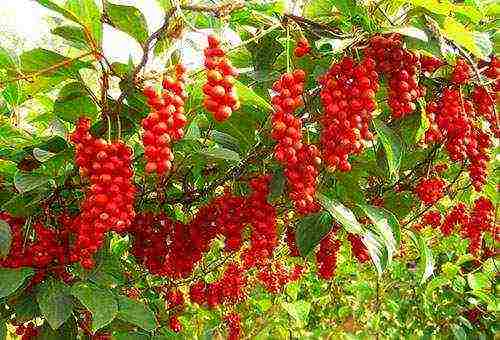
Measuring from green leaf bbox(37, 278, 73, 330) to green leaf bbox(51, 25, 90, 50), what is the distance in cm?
65

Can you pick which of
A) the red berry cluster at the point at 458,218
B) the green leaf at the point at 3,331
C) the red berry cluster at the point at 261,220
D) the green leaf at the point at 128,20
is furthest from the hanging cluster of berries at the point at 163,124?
the red berry cluster at the point at 458,218

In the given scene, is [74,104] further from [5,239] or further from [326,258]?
[326,258]

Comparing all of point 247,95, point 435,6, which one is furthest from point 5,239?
point 435,6

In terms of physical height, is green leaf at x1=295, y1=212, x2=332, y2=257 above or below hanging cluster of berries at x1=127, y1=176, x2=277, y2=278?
above

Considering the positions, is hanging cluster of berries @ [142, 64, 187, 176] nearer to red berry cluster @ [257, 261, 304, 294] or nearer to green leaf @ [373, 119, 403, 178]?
green leaf @ [373, 119, 403, 178]

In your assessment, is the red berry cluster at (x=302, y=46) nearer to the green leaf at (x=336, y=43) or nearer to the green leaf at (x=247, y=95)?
the green leaf at (x=336, y=43)

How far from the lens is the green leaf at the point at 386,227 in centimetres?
161

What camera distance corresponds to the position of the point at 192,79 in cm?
151

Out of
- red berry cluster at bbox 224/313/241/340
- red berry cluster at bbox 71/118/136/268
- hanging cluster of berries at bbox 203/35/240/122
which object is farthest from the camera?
red berry cluster at bbox 224/313/241/340

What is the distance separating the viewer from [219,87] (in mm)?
1176

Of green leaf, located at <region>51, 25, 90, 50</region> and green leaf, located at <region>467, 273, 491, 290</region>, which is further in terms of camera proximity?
green leaf, located at <region>467, 273, 491, 290</region>

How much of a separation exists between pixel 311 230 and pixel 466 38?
694 millimetres

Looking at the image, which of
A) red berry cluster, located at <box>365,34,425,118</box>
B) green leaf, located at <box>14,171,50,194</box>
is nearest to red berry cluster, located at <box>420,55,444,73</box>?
red berry cluster, located at <box>365,34,425,118</box>

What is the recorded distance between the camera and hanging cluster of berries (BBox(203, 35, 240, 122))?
117 centimetres
